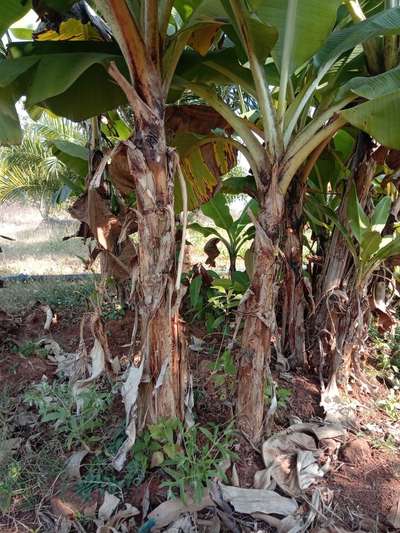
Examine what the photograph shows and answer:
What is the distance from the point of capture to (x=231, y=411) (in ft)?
5.30

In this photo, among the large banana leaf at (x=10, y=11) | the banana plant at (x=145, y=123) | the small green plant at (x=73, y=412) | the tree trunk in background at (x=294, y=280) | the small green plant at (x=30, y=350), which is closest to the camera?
the banana plant at (x=145, y=123)

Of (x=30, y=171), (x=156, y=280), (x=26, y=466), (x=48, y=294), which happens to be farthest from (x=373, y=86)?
(x=30, y=171)

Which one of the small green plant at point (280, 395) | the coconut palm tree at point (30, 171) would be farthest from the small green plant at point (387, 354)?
the coconut palm tree at point (30, 171)

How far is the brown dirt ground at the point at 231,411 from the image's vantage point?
1.42 meters

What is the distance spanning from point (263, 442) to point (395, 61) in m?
1.61

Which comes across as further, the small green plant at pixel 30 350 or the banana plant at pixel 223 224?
the banana plant at pixel 223 224

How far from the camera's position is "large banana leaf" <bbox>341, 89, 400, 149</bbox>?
1281 millimetres

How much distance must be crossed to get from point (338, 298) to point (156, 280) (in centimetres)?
106

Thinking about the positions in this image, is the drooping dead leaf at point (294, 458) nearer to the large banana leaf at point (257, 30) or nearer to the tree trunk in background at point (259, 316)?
the tree trunk in background at point (259, 316)

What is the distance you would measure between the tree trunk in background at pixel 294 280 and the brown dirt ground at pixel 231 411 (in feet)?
0.48

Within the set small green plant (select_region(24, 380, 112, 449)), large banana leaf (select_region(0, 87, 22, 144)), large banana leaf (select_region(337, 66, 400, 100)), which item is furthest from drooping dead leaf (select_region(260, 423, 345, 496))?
large banana leaf (select_region(0, 87, 22, 144))

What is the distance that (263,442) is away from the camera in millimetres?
1558

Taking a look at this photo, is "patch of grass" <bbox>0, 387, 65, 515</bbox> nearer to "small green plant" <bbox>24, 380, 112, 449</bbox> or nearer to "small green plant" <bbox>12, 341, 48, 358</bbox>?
"small green plant" <bbox>24, 380, 112, 449</bbox>

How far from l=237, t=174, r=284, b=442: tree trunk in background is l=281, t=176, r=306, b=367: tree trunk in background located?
48 cm
